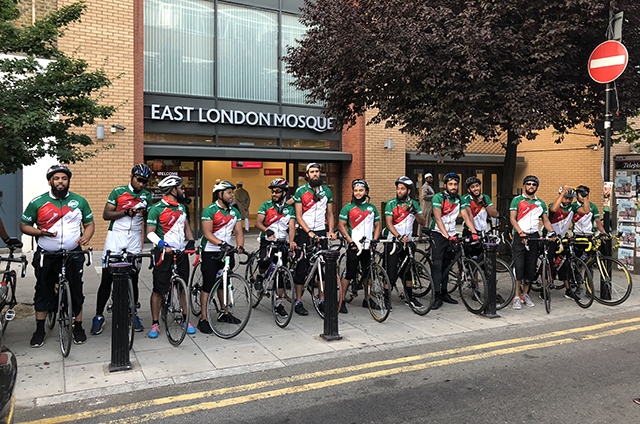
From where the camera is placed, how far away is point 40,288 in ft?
18.5

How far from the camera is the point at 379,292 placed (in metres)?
6.80

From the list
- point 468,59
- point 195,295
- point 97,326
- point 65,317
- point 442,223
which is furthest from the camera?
point 468,59

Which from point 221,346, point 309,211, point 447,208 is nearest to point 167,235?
point 221,346

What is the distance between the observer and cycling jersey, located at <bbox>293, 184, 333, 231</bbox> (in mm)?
7133

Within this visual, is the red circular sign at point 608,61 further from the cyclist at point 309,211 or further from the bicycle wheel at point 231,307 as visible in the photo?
the bicycle wheel at point 231,307

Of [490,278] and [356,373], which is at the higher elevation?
[490,278]

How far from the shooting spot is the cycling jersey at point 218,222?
20.1 ft

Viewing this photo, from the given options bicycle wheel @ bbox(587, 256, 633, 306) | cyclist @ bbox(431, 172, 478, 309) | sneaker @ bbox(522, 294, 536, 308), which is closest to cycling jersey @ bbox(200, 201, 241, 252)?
cyclist @ bbox(431, 172, 478, 309)

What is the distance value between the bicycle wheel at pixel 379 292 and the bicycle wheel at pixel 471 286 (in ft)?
4.43

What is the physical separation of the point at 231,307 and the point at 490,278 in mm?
3468

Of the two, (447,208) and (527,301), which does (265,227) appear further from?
(527,301)

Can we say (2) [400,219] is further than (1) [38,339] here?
Answer: Yes

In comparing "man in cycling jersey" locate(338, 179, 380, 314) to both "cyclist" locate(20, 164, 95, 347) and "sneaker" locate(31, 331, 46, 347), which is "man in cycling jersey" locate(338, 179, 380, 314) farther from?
"sneaker" locate(31, 331, 46, 347)

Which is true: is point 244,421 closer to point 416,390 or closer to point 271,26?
point 416,390
